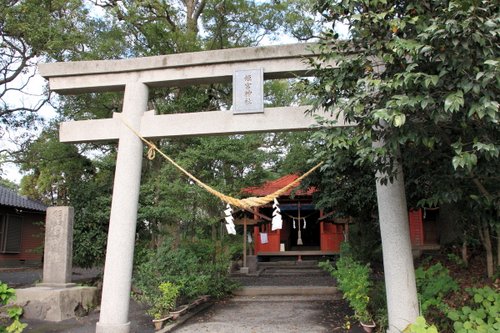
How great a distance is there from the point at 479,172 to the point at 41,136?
14153mm

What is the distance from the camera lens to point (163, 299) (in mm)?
7613

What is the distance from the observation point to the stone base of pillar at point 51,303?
8414mm

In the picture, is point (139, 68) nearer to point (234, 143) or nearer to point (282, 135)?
point (234, 143)

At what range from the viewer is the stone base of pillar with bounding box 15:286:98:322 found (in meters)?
8.41

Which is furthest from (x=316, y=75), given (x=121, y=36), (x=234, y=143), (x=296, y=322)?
(x=121, y=36)

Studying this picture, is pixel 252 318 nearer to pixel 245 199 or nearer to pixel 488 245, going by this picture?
pixel 245 199

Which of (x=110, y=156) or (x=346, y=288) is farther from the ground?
(x=110, y=156)

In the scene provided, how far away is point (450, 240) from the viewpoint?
405 inches

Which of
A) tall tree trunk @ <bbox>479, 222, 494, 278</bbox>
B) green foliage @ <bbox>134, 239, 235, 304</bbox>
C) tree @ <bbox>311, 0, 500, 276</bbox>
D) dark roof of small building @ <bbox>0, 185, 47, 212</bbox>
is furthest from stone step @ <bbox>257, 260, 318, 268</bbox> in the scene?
dark roof of small building @ <bbox>0, 185, 47, 212</bbox>

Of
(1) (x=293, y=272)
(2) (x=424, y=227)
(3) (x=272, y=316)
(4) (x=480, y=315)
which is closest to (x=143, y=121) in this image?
(3) (x=272, y=316)

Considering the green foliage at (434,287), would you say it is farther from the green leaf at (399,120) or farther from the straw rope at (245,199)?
the green leaf at (399,120)

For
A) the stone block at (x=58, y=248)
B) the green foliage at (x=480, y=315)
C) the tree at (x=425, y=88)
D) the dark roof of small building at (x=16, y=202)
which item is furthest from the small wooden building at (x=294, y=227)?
the tree at (x=425, y=88)

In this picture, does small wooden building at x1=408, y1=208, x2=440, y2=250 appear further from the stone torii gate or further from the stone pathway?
the stone torii gate

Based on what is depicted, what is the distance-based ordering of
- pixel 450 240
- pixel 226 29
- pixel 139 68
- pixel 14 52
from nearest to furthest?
1. pixel 139 68
2. pixel 450 240
3. pixel 14 52
4. pixel 226 29
